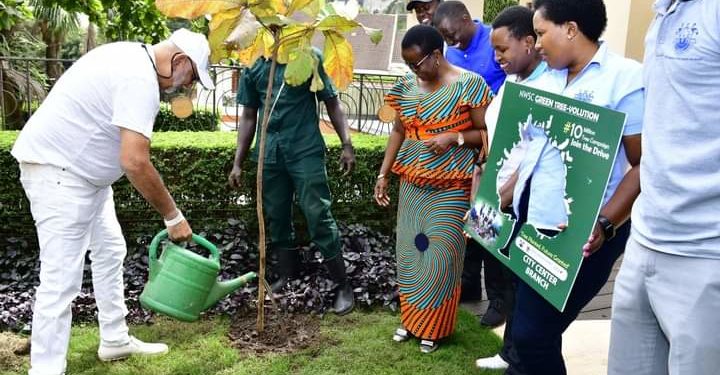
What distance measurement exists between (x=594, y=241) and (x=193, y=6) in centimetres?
217

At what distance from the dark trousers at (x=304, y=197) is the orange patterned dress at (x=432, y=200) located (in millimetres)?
672

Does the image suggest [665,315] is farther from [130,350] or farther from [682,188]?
[130,350]

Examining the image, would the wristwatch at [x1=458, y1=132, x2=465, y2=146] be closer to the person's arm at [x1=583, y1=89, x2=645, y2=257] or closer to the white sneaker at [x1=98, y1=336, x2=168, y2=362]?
the person's arm at [x1=583, y1=89, x2=645, y2=257]

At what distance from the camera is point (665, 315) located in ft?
6.35

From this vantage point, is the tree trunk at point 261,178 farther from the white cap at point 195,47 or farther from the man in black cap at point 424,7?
the man in black cap at point 424,7

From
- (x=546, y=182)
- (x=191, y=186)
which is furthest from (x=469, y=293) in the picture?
(x=546, y=182)

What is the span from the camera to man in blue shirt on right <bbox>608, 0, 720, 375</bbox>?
1.81 metres

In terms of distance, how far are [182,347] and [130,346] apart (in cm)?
31

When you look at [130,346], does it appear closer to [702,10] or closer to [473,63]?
[473,63]

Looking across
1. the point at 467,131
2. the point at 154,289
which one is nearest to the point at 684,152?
the point at 467,131

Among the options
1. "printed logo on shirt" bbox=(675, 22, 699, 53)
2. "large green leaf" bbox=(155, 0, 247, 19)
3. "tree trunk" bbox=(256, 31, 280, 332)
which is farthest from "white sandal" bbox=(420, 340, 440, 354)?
"printed logo on shirt" bbox=(675, 22, 699, 53)

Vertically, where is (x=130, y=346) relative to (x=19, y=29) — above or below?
below

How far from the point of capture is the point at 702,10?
5.99 ft

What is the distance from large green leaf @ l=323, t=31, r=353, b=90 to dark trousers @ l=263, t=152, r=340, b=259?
29.7 inches
